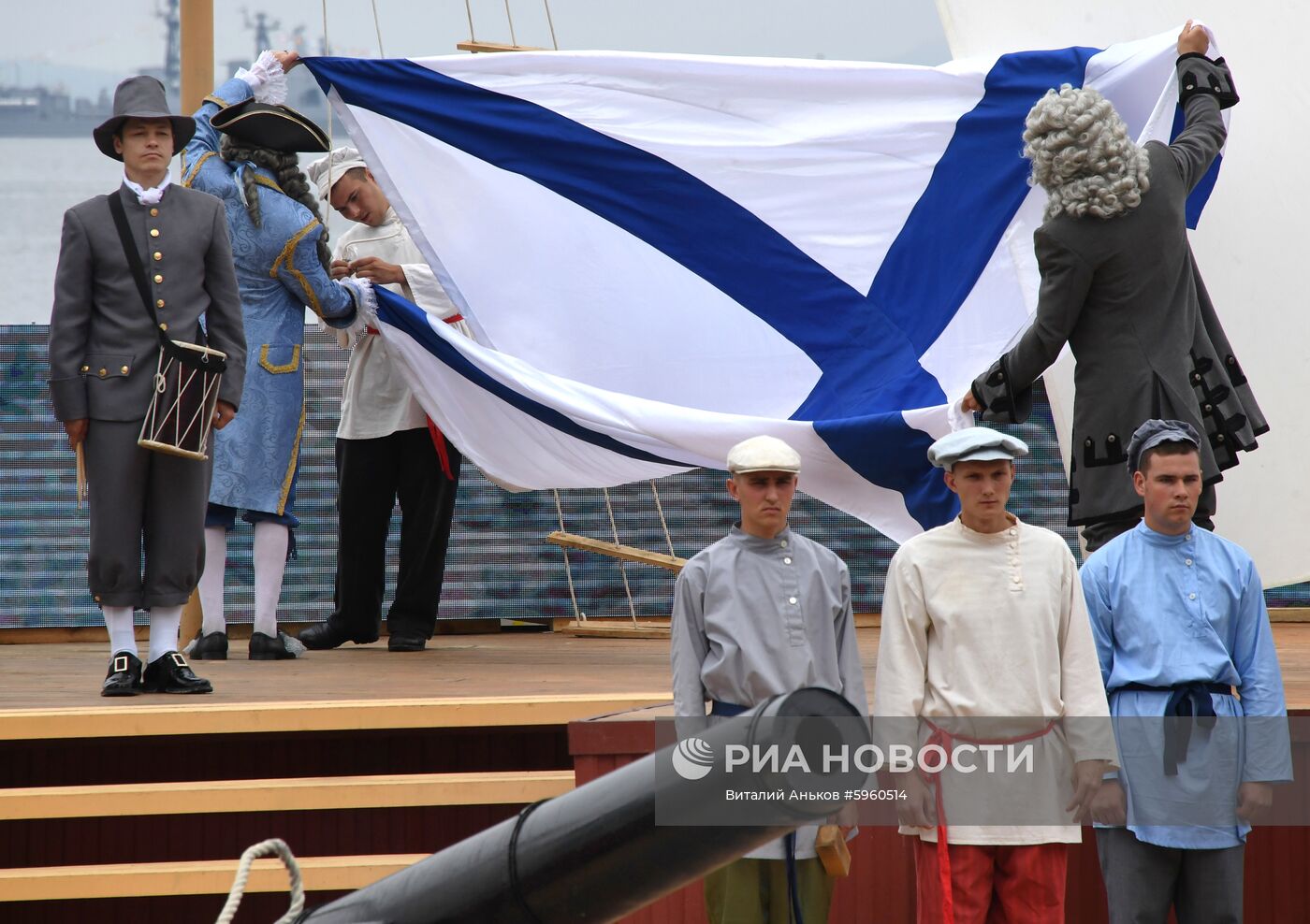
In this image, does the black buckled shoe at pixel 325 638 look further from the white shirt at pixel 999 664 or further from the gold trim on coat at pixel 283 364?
the white shirt at pixel 999 664

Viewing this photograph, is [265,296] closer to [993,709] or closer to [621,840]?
[993,709]

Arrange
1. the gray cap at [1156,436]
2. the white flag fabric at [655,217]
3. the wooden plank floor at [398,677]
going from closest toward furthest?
the gray cap at [1156,436], the wooden plank floor at [398,677], the white flag fabric at [655,217]

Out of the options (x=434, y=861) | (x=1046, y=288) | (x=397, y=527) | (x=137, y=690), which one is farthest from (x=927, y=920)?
(x=397, y=527)

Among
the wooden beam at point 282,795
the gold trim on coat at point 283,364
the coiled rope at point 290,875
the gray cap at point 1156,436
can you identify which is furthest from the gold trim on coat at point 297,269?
the coiled rope at point 290,875

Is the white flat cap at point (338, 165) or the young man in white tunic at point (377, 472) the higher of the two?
the white flat cap at point (338, 165)

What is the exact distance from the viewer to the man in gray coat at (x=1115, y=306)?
3.35 m

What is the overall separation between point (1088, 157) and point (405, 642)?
268cm

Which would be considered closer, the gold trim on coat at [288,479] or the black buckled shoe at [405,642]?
the gold trim on coat at [288,479]

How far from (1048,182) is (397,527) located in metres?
3.30

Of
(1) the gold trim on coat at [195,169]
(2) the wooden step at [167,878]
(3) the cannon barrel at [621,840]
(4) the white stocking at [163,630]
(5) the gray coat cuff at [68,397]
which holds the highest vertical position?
(1) the gold trim on coat at [195,169]

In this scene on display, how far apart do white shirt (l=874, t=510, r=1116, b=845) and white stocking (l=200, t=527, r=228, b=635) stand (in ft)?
8.58

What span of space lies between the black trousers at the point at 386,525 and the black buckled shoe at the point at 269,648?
0.31 m

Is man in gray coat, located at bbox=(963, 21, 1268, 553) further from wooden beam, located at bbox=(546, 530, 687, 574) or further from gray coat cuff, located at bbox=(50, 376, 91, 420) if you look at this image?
wooden beam, located at bbox=(546, 530, 687, 574)

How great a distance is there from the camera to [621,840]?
1056mm
